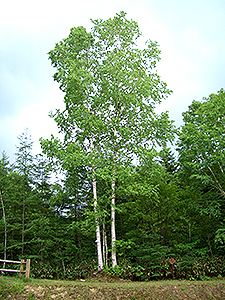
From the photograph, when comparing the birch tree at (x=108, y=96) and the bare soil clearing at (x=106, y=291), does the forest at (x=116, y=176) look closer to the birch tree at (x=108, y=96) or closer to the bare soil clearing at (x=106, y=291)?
the birch tree at (x=108, y=96)

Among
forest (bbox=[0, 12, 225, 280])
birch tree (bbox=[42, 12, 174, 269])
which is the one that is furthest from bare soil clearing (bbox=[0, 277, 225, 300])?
birch tree (bbox=[42, 12, 174, 269])

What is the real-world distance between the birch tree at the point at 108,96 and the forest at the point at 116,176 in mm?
51

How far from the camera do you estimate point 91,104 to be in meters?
12.4

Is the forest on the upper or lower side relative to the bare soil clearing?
upper

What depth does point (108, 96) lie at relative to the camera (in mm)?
11859

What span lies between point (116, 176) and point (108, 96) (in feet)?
13.2

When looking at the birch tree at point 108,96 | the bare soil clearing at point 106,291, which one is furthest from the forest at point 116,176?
the bare soil clearing at point 106,291

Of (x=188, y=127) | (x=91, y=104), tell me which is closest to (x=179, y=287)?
(x=188, y=127)

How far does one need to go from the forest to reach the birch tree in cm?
5

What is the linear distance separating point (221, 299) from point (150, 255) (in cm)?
409

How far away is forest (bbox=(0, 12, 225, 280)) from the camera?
10664 millimetres

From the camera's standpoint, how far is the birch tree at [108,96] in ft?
37.0

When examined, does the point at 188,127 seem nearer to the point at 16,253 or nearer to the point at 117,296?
the point at 117,296

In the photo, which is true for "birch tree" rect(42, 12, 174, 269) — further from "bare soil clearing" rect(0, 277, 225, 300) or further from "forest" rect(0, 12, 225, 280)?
"bare soil clearing" rect(0, 277, 225, 300)
